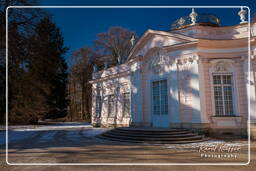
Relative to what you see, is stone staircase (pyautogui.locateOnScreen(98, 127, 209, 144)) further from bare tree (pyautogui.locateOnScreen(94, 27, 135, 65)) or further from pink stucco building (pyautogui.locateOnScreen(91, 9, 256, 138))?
bare tree (pyautogui.locateOnScreen(94, 27, 135, 65))

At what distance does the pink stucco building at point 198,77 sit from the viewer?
9.71 m

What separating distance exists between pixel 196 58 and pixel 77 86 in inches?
897

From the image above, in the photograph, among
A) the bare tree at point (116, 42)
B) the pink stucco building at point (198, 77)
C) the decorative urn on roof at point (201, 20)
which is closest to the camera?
the pink stucco building at point (198, 77)

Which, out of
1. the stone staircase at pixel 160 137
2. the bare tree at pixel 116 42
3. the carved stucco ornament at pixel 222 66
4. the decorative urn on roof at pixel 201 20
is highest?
the bare tree at pixel 116 42

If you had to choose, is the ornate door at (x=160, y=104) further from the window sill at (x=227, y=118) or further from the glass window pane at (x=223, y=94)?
the glass window pane at (x=223, y=94)

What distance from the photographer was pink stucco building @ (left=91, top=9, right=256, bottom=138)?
9711 mm

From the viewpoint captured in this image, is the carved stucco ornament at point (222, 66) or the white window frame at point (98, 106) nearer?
the carved stucco ornament at point (222, 66)

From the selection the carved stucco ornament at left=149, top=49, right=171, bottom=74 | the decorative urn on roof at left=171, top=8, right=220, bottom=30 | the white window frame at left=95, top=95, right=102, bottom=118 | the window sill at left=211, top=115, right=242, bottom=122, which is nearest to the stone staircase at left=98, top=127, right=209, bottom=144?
the window sill at left=211, top=115, right=242, bottom=122

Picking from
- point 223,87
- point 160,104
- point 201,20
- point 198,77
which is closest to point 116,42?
point 201,20

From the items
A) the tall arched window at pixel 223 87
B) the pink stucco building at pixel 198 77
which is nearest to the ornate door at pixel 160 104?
the pink stucco building at pixel 198 77

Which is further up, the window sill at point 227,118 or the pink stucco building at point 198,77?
the pink stucco building at point 198,77

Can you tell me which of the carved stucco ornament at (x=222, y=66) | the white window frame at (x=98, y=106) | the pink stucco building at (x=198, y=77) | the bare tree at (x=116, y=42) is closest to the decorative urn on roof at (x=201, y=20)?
the pink stucco building at (x=198, y=77)

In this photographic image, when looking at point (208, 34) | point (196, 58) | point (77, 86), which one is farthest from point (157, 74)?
point (77, 86)

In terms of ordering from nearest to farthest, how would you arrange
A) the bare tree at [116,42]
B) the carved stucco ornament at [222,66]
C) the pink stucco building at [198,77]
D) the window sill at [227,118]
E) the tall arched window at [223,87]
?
the window sill at [227,118] → the pink stucco building at [198,77] → the tall arched window at [223,87] → the carved stucco ornament at [222,66] → the bare tree at [116,42]
